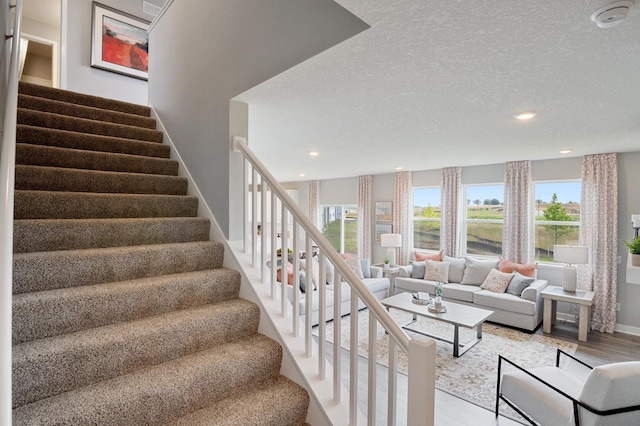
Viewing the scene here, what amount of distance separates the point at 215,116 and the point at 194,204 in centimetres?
72

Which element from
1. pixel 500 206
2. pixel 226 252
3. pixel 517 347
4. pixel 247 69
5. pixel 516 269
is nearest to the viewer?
pixel 247 69

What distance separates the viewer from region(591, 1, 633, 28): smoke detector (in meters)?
1.25

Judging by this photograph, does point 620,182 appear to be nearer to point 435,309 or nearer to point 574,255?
point 574,255

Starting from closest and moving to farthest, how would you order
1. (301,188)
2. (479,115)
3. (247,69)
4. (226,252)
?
(247,69) < (226,252) < (479,115) < (301,188)

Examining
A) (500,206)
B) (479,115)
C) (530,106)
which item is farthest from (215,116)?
(500,206)

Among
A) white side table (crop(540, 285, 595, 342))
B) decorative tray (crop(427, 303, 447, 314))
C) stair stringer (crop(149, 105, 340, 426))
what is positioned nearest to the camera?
stair stringer (crop(149, 105, 340, 426))

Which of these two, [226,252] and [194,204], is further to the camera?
[194,204]

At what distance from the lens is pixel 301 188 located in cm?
954

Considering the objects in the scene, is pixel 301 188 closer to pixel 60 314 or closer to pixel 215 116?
pixel 215 116

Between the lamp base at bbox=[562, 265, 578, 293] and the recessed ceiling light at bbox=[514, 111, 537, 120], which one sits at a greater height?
the recessed ceiling light at bbox=[514, 111, 537, 120]

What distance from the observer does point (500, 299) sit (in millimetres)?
4648

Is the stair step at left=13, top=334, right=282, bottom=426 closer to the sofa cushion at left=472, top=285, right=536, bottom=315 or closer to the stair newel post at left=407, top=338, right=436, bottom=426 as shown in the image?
the stair newel post at left=407, top=338, right=436, bottom=426

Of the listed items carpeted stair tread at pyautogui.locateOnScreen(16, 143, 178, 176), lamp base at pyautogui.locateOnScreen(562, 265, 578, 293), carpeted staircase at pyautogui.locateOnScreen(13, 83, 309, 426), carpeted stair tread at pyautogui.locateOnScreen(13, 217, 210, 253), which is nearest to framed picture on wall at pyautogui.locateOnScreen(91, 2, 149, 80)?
carpeted staircase at pyautogui.locateOnScreen(13, 83, 309, 426)

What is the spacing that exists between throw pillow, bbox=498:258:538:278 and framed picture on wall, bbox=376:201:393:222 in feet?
8.52
